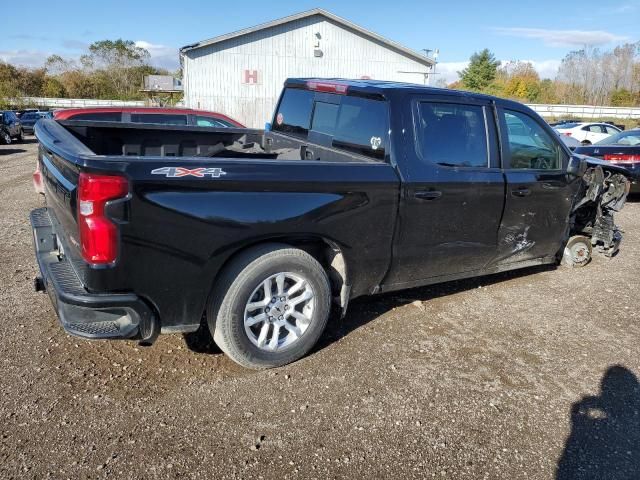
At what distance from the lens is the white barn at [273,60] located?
25.2 metres

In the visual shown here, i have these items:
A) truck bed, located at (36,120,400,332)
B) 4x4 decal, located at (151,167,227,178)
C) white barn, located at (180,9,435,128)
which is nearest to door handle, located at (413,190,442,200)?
truck bed, located at (36,120,400,332)

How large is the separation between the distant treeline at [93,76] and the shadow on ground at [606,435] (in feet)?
191

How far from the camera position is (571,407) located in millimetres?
3264

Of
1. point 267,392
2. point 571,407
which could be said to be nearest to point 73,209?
point 267,392

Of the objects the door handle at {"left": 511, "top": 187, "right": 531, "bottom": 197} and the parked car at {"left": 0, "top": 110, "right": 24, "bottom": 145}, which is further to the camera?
the parked car at {"left": 0, "top": 110, "right": 24, "bottom": 145}

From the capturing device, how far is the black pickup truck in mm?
2836

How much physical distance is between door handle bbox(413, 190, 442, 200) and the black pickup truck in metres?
0.02

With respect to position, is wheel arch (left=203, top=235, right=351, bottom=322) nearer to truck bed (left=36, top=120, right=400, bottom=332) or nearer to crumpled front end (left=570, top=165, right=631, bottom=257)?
truck bed (left=36, top=120, right=400, bottom=332)

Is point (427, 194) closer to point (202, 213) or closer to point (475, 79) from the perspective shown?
point (202, 213)

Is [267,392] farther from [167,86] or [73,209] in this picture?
[167,86]

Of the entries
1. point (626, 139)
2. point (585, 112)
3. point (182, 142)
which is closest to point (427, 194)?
point (182, 142)

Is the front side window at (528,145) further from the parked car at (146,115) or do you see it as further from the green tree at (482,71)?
the green tree at (482,71)

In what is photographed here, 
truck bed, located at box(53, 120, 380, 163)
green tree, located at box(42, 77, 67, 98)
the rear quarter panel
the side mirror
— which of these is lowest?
the rear quarter panel

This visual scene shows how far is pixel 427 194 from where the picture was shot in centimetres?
383
